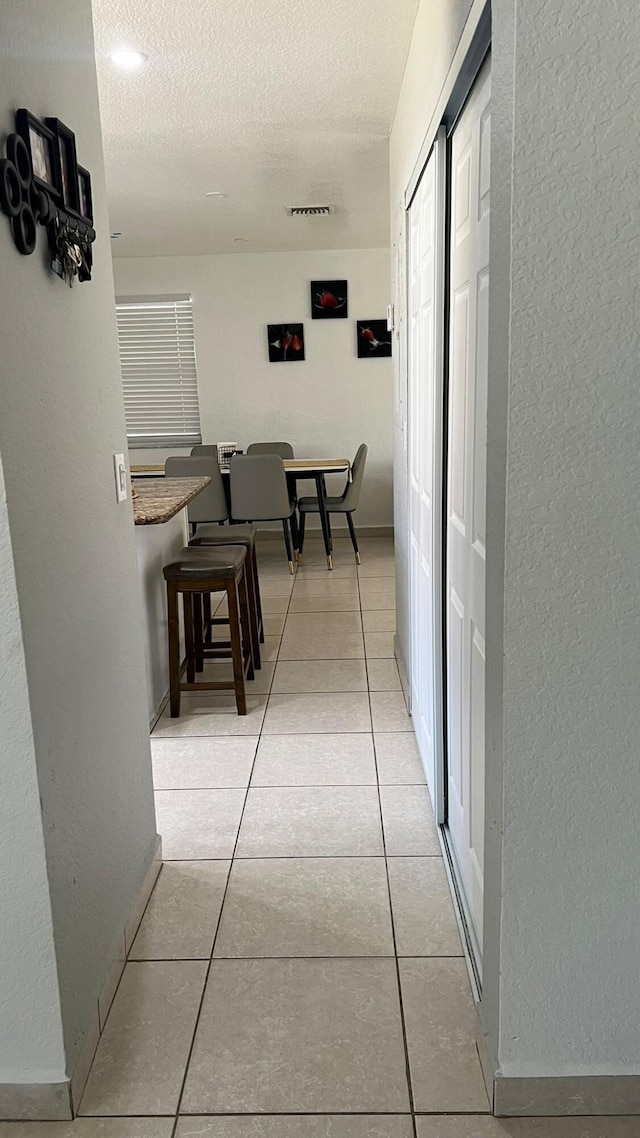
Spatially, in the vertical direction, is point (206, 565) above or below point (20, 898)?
above

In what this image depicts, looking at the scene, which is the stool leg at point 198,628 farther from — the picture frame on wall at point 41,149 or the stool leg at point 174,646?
the picture frame on wall at point 41,149

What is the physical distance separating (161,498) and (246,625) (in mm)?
814

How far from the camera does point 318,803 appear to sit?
2.66 m

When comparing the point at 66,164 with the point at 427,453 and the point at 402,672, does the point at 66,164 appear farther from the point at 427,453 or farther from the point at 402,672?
the point at 402,672

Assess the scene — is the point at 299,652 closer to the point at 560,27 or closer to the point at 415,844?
the point at 415,844

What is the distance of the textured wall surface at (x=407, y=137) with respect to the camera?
6.43ft

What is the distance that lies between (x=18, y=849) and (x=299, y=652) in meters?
2.80

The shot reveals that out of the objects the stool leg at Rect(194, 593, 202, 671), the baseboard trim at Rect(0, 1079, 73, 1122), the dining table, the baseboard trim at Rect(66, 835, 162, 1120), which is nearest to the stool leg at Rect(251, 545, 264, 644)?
the stool leg at Rect(194, 593, 202, 671)

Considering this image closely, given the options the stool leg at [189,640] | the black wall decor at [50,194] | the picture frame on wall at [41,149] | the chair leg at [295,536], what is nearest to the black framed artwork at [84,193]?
the black wall decor at [50,194]

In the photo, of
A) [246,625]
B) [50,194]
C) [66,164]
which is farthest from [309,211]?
[50,194]

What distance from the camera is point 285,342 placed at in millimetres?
6820

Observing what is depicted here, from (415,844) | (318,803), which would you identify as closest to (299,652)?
(318,803)

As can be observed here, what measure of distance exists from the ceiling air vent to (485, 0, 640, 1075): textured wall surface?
404 cm

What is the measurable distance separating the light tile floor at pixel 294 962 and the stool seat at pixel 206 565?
0.61 m
